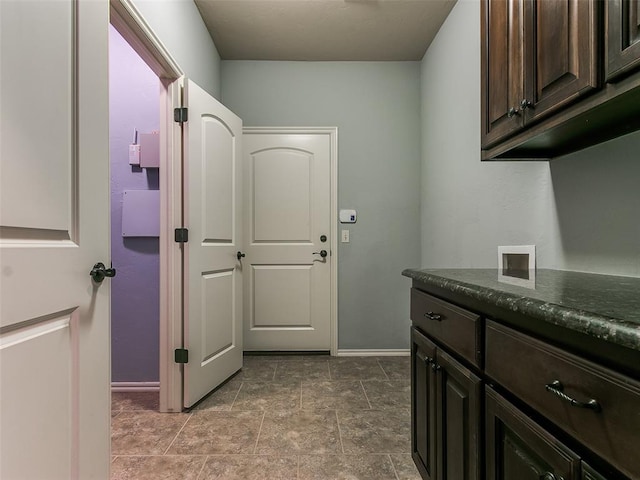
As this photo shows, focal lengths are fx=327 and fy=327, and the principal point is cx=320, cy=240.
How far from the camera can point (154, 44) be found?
1657 mm

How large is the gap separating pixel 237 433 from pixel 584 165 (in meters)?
1.99

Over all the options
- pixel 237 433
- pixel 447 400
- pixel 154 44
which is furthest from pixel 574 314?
pixel 154 44

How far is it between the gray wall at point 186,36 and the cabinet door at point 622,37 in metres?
1.77

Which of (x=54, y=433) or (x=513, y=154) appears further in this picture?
(x=513, y=154)

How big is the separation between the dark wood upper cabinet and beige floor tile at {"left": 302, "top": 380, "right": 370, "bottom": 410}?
1668 millimetres

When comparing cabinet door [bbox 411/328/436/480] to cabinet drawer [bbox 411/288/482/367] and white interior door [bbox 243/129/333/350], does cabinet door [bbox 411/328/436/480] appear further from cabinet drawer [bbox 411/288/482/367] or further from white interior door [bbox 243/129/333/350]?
white interior door [bbox 243/129/333/350]

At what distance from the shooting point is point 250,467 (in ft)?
4.86

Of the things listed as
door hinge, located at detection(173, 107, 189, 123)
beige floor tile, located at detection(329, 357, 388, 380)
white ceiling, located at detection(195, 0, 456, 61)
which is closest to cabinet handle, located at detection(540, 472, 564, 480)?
beige floor tile, located at detection(329, 357, 388, 380)

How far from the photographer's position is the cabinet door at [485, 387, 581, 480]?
59 centimetres

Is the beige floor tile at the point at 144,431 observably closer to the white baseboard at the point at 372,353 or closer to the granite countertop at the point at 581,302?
the white baseboard at the point at 372,353

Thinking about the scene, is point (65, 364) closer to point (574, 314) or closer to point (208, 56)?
point (574, 314)

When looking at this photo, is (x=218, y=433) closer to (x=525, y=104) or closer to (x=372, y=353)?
(x=372, y=353)

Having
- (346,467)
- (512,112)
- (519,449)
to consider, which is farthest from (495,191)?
(346,467)

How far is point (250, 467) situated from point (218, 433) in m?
0.35
